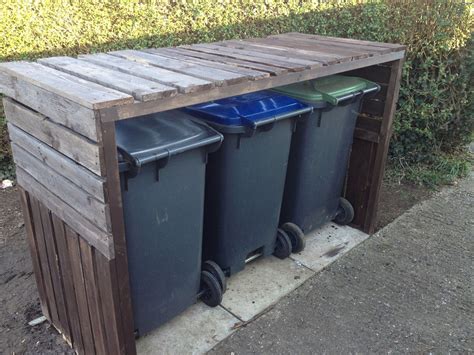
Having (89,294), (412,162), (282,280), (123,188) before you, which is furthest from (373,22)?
(89,294)

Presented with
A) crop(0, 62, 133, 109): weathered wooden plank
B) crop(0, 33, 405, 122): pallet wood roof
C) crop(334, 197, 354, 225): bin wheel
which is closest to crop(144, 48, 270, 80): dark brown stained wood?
crop(0, 33, 405, 122): pallet wood roof

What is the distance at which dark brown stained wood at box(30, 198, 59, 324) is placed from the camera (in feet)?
7.89

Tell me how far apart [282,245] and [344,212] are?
779mm

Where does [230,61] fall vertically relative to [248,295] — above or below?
above

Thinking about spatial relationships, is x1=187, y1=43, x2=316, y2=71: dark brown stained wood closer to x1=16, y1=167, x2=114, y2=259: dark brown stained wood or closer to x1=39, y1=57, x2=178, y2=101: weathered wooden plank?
x1=39, y1=57, x2=178, y2=101: weathered wooden plank

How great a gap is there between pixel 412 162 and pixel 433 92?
33.2 inches

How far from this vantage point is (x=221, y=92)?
2.16 meters

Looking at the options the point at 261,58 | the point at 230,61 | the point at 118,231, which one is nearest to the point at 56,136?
the point at 118,231

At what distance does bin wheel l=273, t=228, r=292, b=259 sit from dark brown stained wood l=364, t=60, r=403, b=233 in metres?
0.84

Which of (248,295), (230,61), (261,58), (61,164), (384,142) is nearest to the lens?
(61,164)

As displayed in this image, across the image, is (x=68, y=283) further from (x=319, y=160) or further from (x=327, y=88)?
(x=327, y=88)

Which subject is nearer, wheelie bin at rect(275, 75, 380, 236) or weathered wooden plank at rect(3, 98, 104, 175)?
weathered wooden plank at rect(3, 98, 104, 175)

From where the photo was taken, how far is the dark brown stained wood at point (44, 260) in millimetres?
2404

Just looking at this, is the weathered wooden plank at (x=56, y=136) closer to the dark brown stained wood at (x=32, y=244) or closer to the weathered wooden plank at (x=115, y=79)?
the weathered wooden plank at (x=115, y=79)
